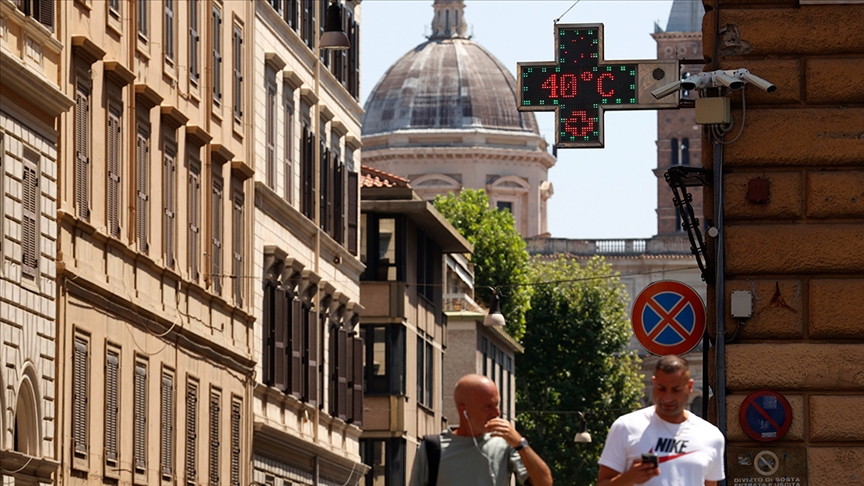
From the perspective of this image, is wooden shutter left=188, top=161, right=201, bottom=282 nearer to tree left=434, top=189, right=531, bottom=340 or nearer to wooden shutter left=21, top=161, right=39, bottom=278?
wooden shutter left=21, top=161, right=39, bottom=278

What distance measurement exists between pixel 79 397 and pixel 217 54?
9833 millimetres

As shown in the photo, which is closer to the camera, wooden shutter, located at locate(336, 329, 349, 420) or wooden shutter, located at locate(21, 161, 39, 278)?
wooden shutter, located at locate(21, 161, 39, 278)

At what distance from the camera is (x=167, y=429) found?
33406mm

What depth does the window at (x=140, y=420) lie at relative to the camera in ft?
103

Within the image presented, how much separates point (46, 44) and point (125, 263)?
4.47m

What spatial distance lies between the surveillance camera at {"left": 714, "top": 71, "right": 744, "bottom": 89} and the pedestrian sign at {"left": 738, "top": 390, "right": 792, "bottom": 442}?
96.0 inches

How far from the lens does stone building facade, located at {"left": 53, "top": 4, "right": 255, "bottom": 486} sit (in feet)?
93.6

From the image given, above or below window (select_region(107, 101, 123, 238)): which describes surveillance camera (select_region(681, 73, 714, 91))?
below

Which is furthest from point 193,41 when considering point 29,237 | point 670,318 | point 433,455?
point 433,455

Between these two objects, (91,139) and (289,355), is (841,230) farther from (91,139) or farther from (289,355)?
(289,355)

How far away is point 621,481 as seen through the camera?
1241 cm

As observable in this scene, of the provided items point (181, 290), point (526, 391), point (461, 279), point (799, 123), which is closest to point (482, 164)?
point (526, 391)

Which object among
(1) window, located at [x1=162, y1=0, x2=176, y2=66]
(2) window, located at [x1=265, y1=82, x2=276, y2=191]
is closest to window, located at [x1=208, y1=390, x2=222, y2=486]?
(2) window, located at [x1=265, y1=82, x2=276, y2=191]

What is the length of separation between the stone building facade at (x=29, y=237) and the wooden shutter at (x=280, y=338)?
13.2 metres
